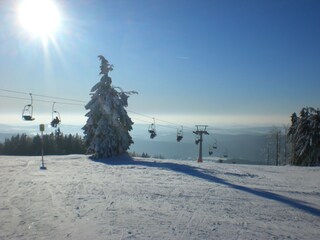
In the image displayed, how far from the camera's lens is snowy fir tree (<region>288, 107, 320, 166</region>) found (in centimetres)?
3741

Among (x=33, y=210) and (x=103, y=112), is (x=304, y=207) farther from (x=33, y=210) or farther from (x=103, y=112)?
(x=103, y=112)

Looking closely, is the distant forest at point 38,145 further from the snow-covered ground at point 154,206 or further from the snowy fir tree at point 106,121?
the snow-covered ground at point 154,206

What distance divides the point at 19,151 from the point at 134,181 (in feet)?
149

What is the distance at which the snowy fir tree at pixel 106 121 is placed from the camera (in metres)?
26.7

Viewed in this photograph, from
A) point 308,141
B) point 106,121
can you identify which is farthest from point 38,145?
point 308,141

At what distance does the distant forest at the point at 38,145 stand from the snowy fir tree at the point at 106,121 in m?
28.7

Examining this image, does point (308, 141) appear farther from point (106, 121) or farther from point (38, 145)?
point (38, 145)

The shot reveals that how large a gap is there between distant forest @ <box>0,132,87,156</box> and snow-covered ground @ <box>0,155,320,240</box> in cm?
3973

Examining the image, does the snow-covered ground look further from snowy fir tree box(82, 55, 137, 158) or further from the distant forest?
the distant forest

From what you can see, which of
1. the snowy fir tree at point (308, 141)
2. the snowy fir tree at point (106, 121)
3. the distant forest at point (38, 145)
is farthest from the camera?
the distant forest at point (38, 145)

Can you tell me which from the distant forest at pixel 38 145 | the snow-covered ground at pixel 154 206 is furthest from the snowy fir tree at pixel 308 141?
the distant forest at pixel 38 145

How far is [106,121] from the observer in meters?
26.8

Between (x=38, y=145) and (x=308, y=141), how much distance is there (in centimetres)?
4128

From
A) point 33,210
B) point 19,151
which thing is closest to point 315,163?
point 33,210
